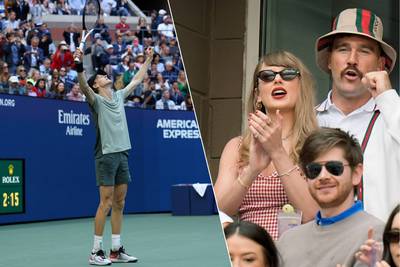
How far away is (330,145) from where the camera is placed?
0.45 meters

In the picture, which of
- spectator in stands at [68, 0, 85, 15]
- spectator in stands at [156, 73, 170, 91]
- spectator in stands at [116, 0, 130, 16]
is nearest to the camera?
spectator in stands at [156, 73, 170, 91]

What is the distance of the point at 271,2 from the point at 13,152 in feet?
18.5

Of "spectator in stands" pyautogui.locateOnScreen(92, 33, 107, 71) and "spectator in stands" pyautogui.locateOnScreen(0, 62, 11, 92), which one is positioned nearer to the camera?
"spectator in stands" pyautogui.locateOnScreen(0, 62, 11, 92)

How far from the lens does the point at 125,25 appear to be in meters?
8.19

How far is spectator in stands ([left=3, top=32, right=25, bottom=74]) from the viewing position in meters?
6.78

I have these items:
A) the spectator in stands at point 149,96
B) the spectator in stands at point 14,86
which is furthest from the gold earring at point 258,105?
the spectator in stands at point 149,96

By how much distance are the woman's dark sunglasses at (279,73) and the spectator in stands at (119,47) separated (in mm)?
7522

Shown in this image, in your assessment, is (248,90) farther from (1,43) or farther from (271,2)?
(1,43)

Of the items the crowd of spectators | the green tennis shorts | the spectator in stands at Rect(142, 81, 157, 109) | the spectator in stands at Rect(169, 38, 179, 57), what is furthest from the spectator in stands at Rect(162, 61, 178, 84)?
the green tennis shorts

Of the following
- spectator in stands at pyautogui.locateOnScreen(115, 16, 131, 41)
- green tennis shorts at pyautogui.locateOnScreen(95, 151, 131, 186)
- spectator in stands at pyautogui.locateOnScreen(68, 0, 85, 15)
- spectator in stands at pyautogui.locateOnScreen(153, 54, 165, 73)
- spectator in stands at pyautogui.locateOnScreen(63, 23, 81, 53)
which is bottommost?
green tennis shorts at pyautogui.locateOnScreen(95, 151, 131, 186)

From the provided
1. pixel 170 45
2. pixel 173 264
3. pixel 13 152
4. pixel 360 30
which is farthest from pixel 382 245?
pixel 170 45

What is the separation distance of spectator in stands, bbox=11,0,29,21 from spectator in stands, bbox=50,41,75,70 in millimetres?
391

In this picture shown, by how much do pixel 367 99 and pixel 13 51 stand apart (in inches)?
262

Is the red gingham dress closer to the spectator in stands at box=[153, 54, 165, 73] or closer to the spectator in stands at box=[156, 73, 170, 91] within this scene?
the spectator in stands at box=[156, 73, 170, 91]
